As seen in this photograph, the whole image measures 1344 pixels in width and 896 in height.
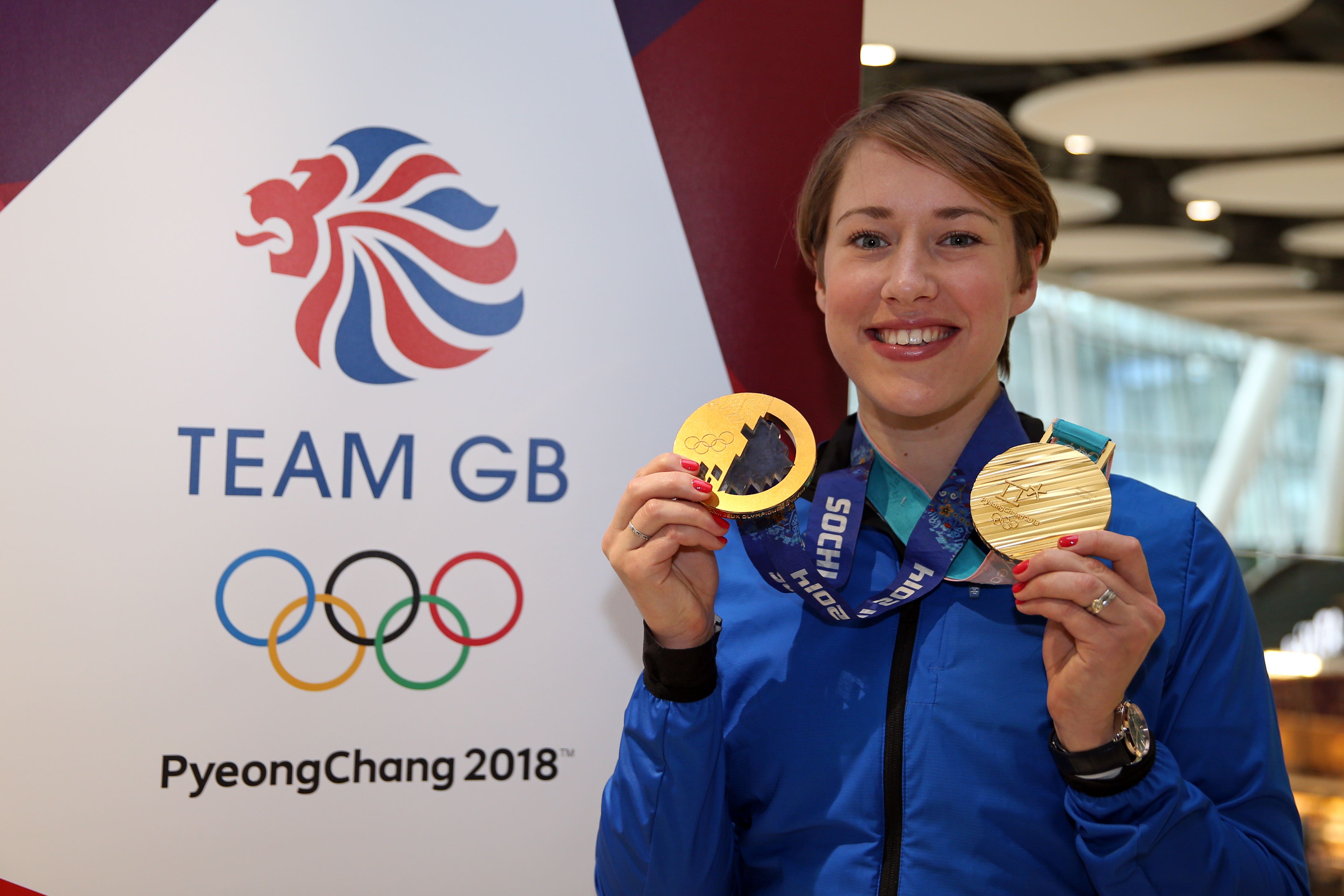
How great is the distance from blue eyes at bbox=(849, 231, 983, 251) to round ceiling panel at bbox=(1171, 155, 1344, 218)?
820 centimetres

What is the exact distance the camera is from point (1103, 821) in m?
1.41

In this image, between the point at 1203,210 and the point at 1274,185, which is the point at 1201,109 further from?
the point at 1203,210

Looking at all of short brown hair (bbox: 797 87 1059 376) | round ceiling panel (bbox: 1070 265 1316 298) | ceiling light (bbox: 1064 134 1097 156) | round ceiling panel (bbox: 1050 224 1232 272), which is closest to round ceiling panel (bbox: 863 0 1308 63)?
ceiling light (bbox: 1064 134 1097 156)

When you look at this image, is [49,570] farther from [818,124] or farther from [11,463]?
[818,124]

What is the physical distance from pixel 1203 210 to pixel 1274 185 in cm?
178

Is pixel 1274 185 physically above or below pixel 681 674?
above

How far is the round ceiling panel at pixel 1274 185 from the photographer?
853 cm

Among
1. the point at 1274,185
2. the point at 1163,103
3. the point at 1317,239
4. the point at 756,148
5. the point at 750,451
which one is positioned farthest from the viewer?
the point at 1317,239

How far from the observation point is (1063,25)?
5.32 meters

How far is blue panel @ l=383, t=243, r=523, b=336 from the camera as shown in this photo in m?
2.18

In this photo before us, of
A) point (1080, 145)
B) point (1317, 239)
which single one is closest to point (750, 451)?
point (1080, 145)

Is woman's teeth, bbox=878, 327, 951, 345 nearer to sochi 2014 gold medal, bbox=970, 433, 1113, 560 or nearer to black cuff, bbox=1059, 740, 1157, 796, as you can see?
sochi 2014 gold medal, bbox=970, 433, 1113, 560

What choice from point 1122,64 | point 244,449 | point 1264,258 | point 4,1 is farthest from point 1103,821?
point 1264,258

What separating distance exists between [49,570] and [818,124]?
5.96 feet
